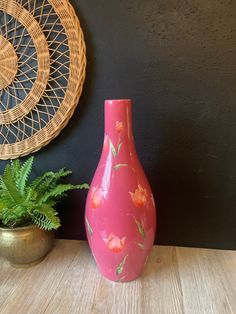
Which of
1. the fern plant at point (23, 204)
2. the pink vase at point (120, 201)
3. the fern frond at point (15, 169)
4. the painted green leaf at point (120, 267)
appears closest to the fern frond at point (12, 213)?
the fern plant at point (23, 204)

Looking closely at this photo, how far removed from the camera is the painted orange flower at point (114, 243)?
0.73 m

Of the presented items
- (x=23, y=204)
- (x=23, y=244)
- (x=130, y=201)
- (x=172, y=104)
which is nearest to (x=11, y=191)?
(x=23, y=204)

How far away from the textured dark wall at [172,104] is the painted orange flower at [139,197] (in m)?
0.21

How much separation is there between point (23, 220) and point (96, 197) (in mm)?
275

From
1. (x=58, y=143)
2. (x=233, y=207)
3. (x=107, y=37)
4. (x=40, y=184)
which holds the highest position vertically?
(x=107, y=37)

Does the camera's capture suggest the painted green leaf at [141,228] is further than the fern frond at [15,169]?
No

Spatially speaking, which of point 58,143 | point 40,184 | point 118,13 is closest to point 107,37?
point 118,13

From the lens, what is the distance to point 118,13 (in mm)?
841

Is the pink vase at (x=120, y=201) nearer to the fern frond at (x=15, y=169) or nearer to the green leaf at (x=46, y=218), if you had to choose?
the green leaf at (x=46, y=218)

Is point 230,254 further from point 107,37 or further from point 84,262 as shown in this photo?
point 107,37

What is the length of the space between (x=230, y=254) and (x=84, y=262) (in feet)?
1.72

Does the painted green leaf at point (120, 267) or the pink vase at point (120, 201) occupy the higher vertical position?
the pink vase at point (120, 201)

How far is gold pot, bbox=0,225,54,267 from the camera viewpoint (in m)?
0.80

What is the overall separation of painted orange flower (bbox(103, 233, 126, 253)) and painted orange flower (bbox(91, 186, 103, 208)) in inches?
3.8
